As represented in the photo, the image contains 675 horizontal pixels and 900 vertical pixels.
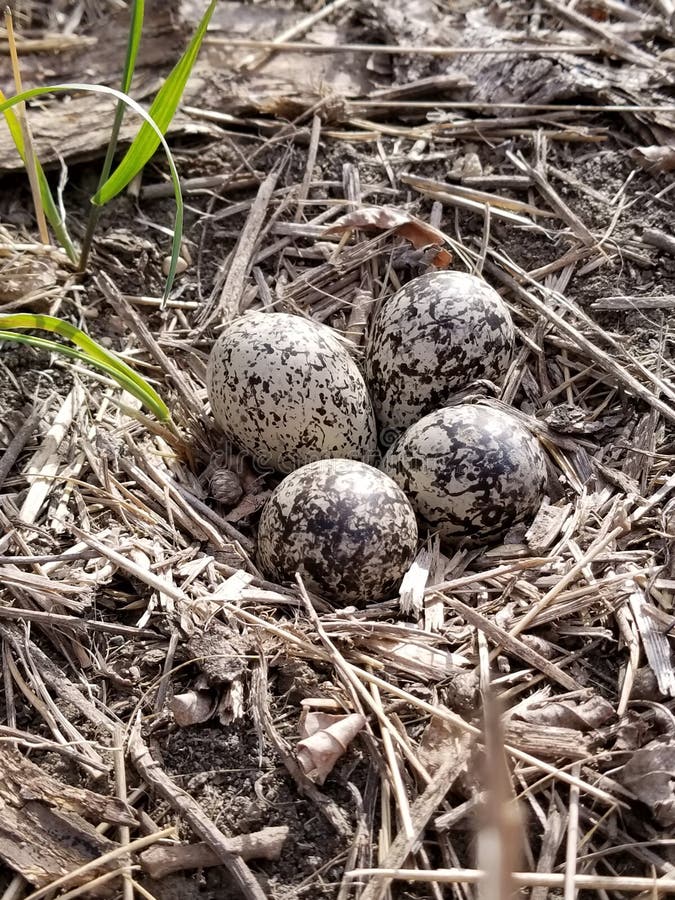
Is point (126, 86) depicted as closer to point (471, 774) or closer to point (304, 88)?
point (304, 88)

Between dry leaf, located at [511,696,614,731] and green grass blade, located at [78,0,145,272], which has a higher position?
green grass blade, located at [78,0,145,272]

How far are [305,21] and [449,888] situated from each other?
300cm

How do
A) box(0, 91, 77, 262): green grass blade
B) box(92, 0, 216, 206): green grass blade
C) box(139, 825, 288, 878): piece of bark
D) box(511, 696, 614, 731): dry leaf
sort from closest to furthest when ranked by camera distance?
1. box(139, 825, 288, 878): piece of bark
2. box(511, 696, 614, 731): dry leaf
3. box(92, 0, 216, 206): green grass blade
4. box(0, 91, 77, 262): green grass blade

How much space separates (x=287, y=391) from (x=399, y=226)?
79cm

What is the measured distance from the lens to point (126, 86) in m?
2.16

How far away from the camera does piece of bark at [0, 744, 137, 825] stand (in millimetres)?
1628

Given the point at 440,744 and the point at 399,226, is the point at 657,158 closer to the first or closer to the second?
the point at 399,226

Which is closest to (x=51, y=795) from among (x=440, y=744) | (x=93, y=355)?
(x=440, y=744)

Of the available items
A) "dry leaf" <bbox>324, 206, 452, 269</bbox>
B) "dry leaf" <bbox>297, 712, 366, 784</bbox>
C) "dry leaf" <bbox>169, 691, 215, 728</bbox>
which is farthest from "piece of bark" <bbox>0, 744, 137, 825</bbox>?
"dry leaf" <bbox>324, 206, 452, 269</bbox>

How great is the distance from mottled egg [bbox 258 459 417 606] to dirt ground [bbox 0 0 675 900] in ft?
0.34

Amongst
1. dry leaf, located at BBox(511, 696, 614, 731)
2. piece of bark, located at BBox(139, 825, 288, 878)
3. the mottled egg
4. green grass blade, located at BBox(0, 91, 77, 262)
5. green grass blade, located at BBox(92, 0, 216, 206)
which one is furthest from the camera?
green grass blade, located at BBox(0, 91, 77, 262)

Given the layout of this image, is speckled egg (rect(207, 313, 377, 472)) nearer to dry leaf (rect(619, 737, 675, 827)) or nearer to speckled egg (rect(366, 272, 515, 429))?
speckled egg (rect(366, 272, 515, 429))

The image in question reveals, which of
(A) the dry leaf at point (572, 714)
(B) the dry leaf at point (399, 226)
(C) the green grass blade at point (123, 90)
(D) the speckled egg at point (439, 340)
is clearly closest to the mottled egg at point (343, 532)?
(D) the speckled egg at point (439, 340)

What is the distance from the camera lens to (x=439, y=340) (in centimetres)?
228
